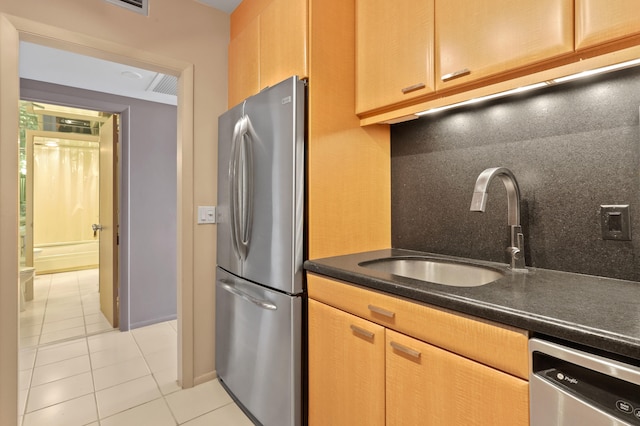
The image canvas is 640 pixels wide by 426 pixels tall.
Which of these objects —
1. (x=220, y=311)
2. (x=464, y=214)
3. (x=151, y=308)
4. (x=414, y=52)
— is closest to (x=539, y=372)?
(x=464, y=214)

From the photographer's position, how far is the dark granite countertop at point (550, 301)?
692 millimetres

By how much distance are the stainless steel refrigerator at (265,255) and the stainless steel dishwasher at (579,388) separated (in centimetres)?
98

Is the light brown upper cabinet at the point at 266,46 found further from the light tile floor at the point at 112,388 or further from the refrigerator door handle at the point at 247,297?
the light tile floor at the point at 112,388

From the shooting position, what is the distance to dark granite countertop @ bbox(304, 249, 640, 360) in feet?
2.27

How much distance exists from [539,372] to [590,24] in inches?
38.9

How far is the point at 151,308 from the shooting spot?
3.33m

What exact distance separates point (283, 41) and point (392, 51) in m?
0.58

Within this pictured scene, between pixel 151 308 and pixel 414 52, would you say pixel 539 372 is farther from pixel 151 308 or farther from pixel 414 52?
pixel 151 308

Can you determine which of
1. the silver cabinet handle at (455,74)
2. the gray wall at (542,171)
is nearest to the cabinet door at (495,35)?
the silver cabinet handle at (455,74)

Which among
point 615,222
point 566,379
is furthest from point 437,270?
point 566,379

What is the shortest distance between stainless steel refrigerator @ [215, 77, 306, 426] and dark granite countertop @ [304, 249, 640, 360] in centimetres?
38

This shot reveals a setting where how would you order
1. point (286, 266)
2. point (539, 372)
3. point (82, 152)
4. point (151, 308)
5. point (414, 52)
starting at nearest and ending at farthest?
1. point (539, 372)
2. point (414, 52)
3. point (286, 266)
4. point (151, 308)
5. point (82, 152)

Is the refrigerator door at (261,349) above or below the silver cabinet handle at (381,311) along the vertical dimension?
below

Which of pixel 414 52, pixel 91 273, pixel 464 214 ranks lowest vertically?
pixel 91 273
